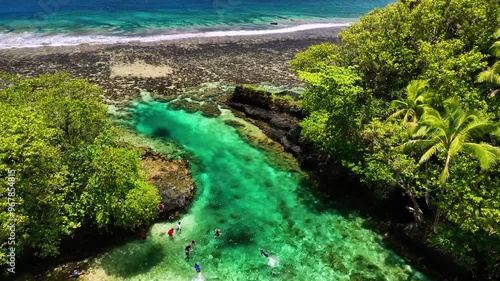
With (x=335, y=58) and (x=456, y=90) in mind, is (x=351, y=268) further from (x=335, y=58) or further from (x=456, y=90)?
(x=335, y=58)

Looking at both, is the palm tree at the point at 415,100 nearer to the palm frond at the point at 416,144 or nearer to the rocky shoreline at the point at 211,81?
the palm frond at the point at 416,144

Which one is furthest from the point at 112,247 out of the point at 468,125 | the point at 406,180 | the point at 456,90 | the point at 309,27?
the point at 309,27

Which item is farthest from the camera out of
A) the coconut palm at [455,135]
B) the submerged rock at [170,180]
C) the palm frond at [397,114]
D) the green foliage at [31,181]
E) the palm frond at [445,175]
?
the submerged rock at [170,180]

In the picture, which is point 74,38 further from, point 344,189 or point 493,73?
point 493,73

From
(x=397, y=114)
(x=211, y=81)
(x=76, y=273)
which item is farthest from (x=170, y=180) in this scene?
(x=211, y=81)

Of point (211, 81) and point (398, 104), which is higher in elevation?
point (398, 104)

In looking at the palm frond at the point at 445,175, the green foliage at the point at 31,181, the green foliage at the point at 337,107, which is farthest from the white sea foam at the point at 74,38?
the palm frond at the point at 445,175
